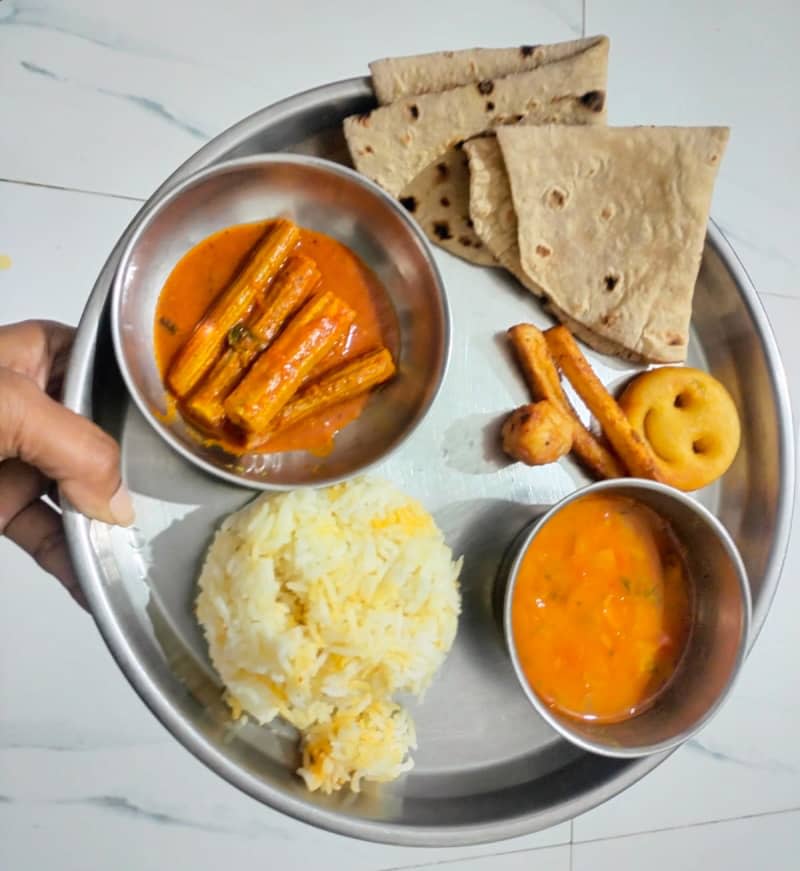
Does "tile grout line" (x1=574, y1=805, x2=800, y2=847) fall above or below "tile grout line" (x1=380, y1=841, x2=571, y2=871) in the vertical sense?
below

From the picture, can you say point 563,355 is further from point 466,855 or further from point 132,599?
point 466,855

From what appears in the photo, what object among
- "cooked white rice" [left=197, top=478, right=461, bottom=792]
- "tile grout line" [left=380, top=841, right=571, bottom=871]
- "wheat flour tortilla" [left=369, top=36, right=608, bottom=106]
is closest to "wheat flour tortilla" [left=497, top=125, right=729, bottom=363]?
"wheat flour tortilla" [left=369, top=36, right=608, bottom=106]

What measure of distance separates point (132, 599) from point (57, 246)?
701 mm

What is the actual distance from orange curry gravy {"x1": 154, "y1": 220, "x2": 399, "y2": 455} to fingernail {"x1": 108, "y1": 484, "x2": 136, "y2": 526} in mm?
147

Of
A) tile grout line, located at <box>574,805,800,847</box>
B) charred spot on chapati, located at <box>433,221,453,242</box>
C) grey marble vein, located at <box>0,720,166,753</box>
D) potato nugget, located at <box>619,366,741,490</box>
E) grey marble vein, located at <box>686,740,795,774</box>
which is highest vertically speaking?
charred spot on chapati, located at <box>433,221,453,242</box>

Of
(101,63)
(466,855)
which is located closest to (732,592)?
(466,855)

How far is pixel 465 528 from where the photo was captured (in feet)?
4.08

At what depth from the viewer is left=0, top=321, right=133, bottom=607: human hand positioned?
100 cm

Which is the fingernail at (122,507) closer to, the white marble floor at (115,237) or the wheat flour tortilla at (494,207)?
the white marble floor at (115,237)

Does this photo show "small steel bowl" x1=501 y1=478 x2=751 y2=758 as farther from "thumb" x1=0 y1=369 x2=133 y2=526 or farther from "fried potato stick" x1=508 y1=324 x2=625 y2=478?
"thumb" x1=0 y1=369 x2=133 y2=526

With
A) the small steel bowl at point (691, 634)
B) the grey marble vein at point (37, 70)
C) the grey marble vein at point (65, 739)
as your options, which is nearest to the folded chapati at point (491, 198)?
the small steel bowl at point (691, 634)

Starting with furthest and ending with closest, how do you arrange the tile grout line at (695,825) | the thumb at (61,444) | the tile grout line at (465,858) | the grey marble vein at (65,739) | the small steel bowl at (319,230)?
the tile grout line at (695,825) < the tile grout line at (465,858) < the grey marble vein at (65,739) < the small steel bowl at (319,230) < the thumb at (61,444)

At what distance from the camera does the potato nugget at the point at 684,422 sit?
126 cm

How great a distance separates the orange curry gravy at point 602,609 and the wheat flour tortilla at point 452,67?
683 millimetres
